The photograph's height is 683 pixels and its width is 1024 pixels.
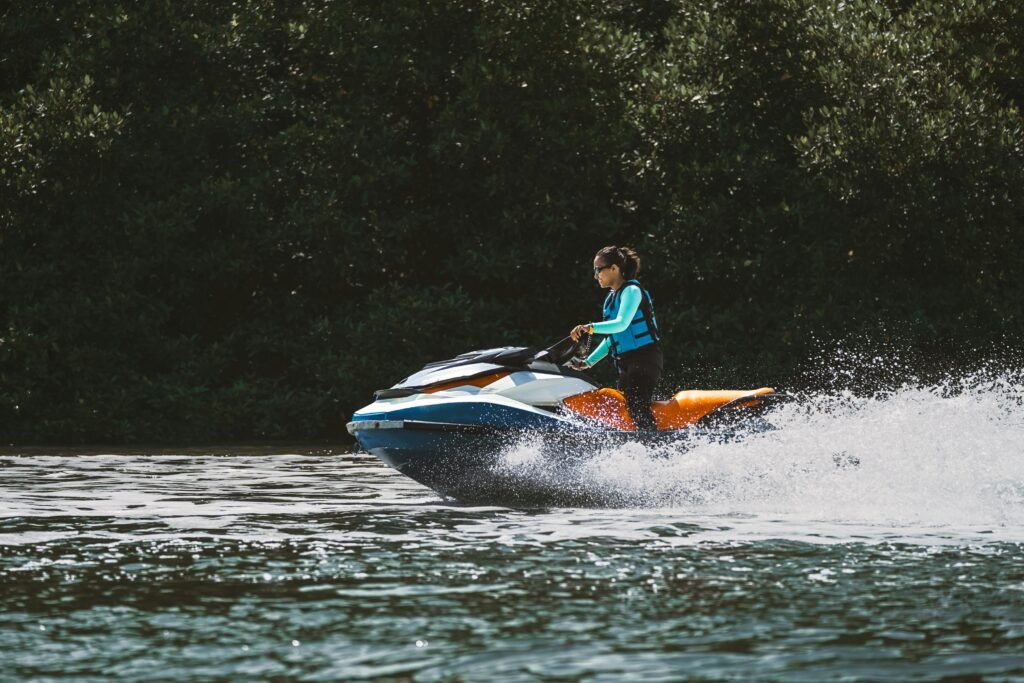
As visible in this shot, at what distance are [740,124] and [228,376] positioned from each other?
24.3 feet

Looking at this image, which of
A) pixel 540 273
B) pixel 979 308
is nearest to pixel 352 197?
pixel 540 273

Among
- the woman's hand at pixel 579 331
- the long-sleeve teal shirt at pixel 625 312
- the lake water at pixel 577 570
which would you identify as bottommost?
the lake water at pixel 577 570

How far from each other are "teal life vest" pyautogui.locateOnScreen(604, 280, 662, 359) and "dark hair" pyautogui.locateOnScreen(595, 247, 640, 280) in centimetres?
8

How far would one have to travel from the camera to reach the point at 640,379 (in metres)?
10.7

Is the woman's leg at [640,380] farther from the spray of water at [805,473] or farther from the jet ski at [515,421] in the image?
the spray of water at [805,473]

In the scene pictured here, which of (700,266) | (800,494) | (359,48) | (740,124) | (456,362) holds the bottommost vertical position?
(800,494)

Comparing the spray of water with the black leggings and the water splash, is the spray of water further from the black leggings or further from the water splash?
the black leggings

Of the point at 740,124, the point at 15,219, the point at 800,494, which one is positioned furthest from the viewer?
the point at 740,124

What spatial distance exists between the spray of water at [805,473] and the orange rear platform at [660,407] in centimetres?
16

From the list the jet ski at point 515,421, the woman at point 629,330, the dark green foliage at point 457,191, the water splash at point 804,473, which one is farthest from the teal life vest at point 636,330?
the dark green foliage at point 457,191

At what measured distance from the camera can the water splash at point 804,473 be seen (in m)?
10.5

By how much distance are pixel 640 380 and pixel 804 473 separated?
1.17 meters

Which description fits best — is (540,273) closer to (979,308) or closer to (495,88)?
(495,88)

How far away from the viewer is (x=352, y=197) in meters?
21.9
